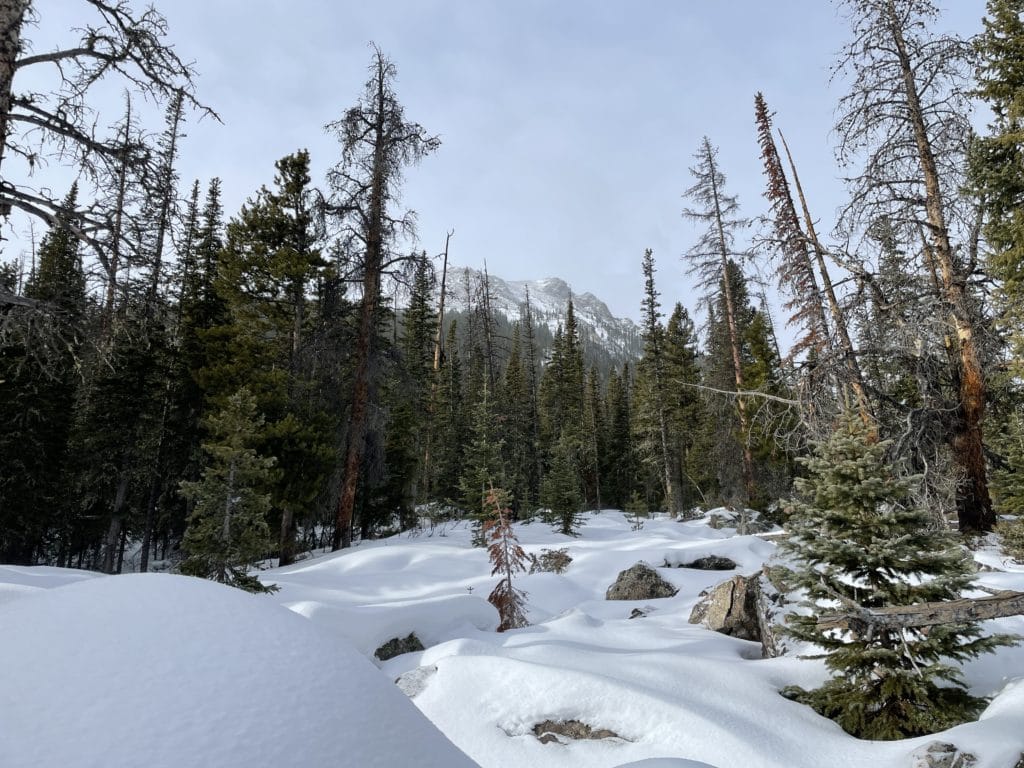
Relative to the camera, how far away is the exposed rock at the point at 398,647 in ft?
21.5

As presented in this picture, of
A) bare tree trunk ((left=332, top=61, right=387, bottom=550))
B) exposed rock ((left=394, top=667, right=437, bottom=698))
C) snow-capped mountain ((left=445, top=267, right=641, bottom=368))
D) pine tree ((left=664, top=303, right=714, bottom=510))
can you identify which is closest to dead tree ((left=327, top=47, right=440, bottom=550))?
bare tree trunk ((left=332, top=61, right=387, bottom=550))

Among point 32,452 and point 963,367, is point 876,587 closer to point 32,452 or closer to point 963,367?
point 963,367

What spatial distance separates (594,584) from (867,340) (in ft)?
25.3

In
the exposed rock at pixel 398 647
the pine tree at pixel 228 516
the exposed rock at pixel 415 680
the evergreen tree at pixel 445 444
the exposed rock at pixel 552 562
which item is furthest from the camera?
the evergreen tree at pixel 445 444

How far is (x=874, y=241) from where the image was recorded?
10922mm

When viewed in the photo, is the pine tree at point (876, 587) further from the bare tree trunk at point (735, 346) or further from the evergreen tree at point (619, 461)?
the evergreen tree at point (619, 461)

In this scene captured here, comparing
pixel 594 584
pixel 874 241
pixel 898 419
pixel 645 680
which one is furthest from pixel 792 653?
pixel 874 241

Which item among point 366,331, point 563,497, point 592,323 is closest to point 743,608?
point 563,497

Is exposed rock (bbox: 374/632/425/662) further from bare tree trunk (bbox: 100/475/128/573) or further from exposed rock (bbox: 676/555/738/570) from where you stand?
bare tree trunk (bbox: 100/475/128/573)

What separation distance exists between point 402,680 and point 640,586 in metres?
6.27

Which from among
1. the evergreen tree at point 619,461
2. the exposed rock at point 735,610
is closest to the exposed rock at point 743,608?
the exposed rock at point 735,610

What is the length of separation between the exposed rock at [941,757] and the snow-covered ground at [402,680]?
0.07 metres

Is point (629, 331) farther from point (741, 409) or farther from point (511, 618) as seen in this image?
point (511, 618)

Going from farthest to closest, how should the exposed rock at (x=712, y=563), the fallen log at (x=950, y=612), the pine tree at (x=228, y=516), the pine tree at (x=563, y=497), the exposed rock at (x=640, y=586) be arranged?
the pine tree at (x=563, y=497)
the exposed rock at (x=712, y=563)
the exposed rock at (x=640, y=586)
the pine tree at (x=228, y=516)
the fallen log at (x=950, y=612)
